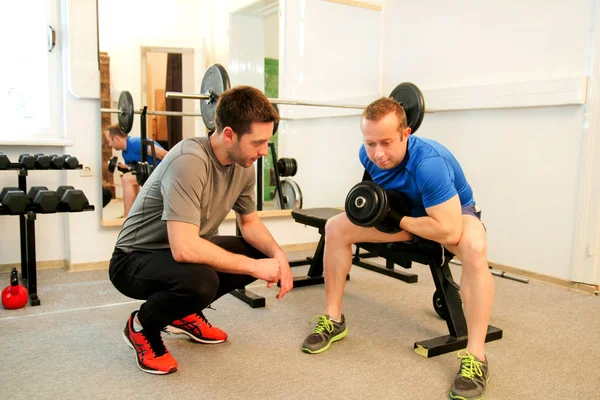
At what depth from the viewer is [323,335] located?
2035mm

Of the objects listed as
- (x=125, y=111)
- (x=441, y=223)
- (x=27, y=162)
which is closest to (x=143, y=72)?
(x=125, y=111)

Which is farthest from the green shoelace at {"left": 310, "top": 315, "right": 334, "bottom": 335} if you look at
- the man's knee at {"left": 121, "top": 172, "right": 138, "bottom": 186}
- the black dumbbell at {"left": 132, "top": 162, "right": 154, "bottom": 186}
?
the man's knee at {"left": 121, "top": 172, "right": 138, "bottom": 186}

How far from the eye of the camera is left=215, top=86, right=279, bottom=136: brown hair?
1.66m

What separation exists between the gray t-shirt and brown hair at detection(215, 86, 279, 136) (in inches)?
5.8

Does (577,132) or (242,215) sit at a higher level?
(577,132)

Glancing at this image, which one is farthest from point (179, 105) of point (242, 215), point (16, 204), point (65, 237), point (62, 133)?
point (242, 215)

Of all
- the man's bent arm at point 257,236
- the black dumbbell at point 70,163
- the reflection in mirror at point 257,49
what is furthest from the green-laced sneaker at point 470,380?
the reflection in mirror at point 257,49

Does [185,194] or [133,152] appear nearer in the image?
[185,194]

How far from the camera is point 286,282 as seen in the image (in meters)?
1.74

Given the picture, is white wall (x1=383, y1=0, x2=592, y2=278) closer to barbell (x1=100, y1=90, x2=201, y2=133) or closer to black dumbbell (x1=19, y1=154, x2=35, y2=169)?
barbell (x1=100, y1=90, x2=201, y2=133)

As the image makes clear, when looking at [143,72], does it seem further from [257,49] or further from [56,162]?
[257,49]

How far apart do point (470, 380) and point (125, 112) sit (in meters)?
2.50

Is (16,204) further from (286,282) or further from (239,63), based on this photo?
(239,63)

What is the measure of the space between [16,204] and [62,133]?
0.92 meters
